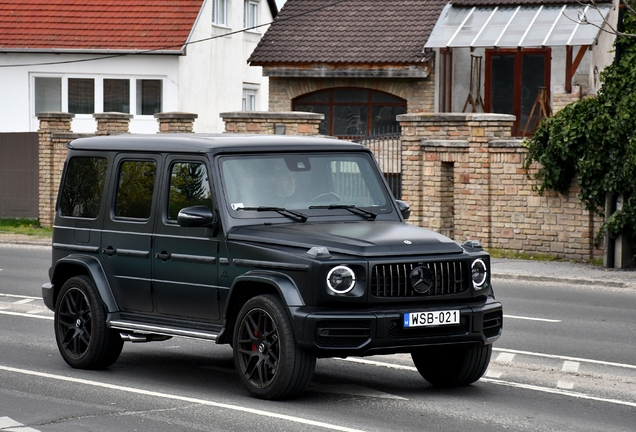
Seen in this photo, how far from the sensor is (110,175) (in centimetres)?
1048

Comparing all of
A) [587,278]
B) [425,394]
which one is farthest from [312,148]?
[587,278]

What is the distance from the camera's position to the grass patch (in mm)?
28922

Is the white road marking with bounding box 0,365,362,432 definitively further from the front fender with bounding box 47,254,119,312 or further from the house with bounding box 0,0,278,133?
the house with bounding box 0,0,278,133

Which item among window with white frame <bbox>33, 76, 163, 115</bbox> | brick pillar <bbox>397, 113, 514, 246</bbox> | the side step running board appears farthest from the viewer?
window with white frame <bbox>33, 76, 163, 115</bbox>

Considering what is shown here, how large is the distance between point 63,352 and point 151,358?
97 centimetres

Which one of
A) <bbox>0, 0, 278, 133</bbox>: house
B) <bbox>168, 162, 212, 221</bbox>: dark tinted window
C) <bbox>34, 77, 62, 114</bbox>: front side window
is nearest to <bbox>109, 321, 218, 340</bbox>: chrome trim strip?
<bbox>168, 162, 212, 221</bbox>: dark tinted window

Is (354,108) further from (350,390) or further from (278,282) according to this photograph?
(278,282)

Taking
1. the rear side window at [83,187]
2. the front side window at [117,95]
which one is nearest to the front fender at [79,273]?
the rear side window at [83,187]

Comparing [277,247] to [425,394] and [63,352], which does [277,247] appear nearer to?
[425,394]

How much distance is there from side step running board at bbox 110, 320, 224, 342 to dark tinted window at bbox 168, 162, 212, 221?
858 mm

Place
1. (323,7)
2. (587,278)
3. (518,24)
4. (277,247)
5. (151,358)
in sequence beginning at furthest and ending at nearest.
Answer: (323,7) < (518,24) < (587,278) < (151,358) < (277,247)

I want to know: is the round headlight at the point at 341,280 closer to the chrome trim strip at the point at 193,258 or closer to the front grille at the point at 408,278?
the front grille at the point at 408,278

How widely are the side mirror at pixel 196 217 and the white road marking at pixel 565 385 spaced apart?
2.91 metres

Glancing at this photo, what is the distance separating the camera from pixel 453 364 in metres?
9.44
